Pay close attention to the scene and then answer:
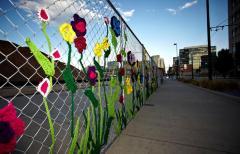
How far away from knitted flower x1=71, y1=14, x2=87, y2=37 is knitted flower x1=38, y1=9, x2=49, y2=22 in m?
0.38

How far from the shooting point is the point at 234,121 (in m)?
3.86

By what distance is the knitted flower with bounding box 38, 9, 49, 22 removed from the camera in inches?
48.4

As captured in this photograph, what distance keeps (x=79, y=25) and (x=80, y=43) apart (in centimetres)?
18

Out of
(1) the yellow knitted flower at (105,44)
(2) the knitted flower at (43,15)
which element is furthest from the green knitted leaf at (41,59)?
(1) the yellow knitted flower at (105,44)

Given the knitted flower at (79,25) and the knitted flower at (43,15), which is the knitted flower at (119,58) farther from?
the knitted flower at (43,15)

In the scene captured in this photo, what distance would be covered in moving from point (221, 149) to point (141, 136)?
1190mm

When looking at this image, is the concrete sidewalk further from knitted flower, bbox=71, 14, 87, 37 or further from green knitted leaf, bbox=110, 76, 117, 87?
knitted flower, bbox=71, 14, 87, 37

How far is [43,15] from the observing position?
49.3 inches

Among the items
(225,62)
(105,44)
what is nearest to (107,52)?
(105,44)

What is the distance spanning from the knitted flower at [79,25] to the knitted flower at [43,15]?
377 mm

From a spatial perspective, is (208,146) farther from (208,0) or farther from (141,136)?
(208,0)

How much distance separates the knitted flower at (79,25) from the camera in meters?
1.68

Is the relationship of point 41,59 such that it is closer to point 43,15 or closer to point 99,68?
point 43,15

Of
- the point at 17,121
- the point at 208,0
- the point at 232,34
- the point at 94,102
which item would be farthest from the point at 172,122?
the point at 232,34
